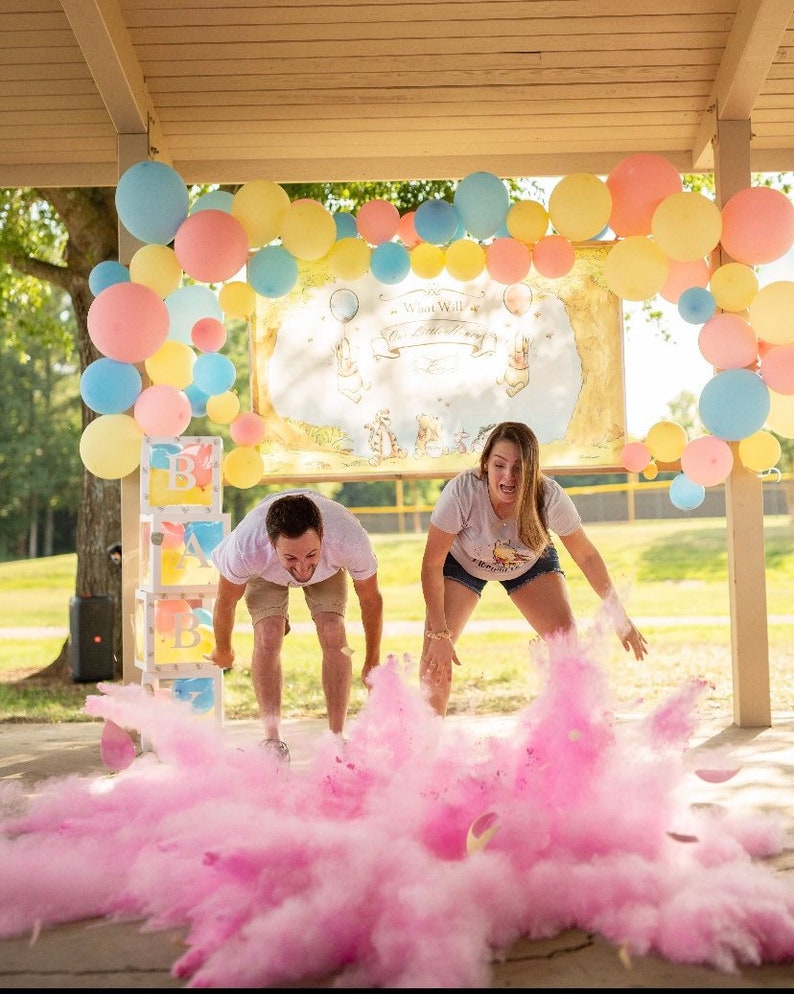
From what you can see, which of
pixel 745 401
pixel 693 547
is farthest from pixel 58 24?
pixel 693 547

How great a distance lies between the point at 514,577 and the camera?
4457mm

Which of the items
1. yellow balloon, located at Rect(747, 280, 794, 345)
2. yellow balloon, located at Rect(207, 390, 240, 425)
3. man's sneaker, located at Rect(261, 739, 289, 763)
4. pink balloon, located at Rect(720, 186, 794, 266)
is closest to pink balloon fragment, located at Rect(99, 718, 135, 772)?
man's sneaker, located at Rect(261, 739, 289, 763)

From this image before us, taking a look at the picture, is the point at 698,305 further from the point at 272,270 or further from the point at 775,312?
the point at 272,270

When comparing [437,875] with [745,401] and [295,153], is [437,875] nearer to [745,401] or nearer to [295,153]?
[745,401]

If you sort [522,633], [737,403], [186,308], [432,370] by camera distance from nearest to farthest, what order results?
[737,403], [186,308], [432,370], [522,633]

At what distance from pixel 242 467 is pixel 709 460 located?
2292 millimetres

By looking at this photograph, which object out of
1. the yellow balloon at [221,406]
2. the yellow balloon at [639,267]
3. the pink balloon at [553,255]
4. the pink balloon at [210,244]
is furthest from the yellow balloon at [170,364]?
the yellow balloon at [639,267]

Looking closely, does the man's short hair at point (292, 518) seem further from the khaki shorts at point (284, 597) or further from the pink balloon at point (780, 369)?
the pink balloon at point (780, 369)

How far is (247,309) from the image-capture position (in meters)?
5.53

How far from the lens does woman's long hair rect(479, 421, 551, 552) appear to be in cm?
415

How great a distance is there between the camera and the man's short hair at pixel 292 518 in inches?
150

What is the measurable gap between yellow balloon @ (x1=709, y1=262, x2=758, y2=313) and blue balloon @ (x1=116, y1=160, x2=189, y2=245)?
2374 mm

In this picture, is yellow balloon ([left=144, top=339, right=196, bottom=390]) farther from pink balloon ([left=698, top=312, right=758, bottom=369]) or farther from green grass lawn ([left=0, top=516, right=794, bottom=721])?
pink balloon ([left=698, top=312, right=758, bottom=369])

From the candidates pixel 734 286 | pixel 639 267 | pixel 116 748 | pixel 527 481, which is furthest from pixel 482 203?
pixel 116 748
